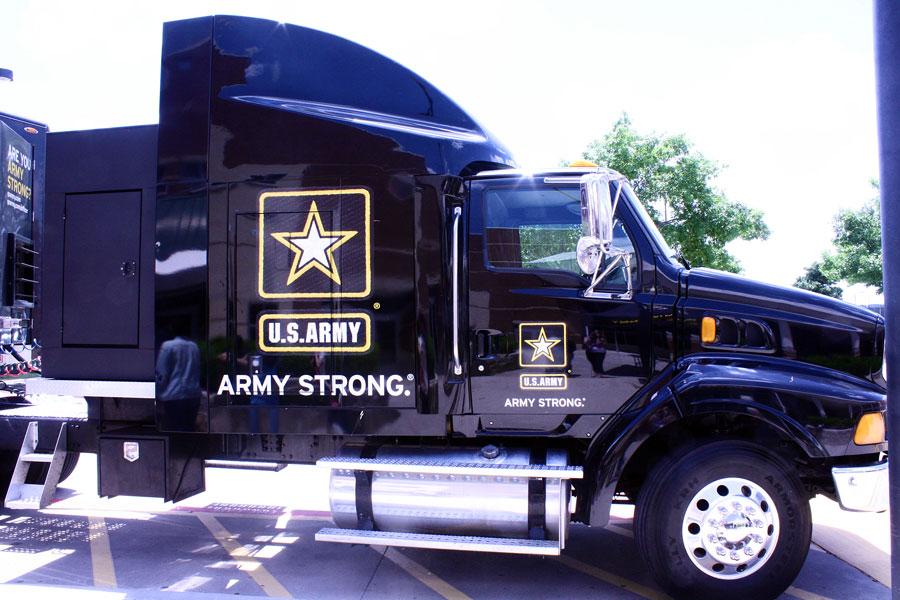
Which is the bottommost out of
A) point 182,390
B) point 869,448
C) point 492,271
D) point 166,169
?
point 869,448

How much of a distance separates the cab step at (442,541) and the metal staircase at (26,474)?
217 centimetres

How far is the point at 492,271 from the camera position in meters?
A: 4.21

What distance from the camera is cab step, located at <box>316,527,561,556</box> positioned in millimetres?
3891

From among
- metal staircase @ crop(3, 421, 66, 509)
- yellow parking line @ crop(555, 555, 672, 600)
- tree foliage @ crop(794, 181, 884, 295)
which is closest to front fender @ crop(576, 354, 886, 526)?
yellow parking line @ crop(555, 555, 672, 600)

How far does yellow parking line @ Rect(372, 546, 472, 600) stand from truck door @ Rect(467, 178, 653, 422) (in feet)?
3.67

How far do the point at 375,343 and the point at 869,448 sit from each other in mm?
2912

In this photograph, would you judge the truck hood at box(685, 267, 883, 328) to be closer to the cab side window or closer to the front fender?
the front fender

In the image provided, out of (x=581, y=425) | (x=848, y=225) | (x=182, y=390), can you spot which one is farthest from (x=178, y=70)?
(x=848, y=225)

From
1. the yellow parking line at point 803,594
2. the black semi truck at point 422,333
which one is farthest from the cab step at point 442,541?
the yellow parking line at point 803,594

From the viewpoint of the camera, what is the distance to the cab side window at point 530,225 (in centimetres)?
424

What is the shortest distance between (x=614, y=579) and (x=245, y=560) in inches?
101

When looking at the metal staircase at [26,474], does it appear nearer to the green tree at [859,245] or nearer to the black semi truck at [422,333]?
the black semi truck at [422,333]

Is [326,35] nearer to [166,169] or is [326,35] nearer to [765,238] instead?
[166,169]

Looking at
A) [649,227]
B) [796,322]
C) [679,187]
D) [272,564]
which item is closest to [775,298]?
[796,322]
